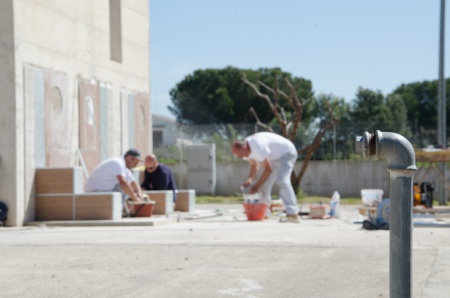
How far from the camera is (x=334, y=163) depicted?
100 feet

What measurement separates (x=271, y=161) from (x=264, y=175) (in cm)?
33

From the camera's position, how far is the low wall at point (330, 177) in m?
30.2

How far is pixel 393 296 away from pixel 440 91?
21675mm

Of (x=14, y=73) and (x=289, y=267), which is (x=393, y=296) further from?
(x=14, y=73)

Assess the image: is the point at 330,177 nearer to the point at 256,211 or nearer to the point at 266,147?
the point at 256,211

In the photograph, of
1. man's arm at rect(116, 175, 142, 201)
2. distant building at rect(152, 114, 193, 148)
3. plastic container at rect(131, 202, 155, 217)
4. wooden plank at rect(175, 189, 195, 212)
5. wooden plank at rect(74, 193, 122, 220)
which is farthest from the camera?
distant building at rect(152, 114, 193, 148)

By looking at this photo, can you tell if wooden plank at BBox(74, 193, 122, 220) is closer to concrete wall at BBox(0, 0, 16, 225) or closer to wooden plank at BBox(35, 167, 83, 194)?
wooden plank at BBox(35, 167, 83, 194)

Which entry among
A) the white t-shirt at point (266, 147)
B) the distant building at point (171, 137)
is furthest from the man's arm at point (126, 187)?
the distant building at point (171, 137)

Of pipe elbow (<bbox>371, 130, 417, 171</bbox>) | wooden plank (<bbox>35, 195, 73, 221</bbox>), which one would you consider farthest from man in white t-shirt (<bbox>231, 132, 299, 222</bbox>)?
pipe elbow (<bbox>371, 130, 417, 171</bbox>)

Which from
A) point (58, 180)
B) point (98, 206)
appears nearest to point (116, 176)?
point (98, 206)

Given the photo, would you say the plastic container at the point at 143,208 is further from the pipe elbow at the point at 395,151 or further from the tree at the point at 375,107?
the tree at the point at 375,107

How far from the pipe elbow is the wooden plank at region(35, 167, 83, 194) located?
1243cm

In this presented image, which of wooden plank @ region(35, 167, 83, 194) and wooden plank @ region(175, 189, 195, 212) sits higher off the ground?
wooden plank @ region(35, 167, 83, 194)

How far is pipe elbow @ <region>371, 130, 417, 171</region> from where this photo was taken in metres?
4.46
